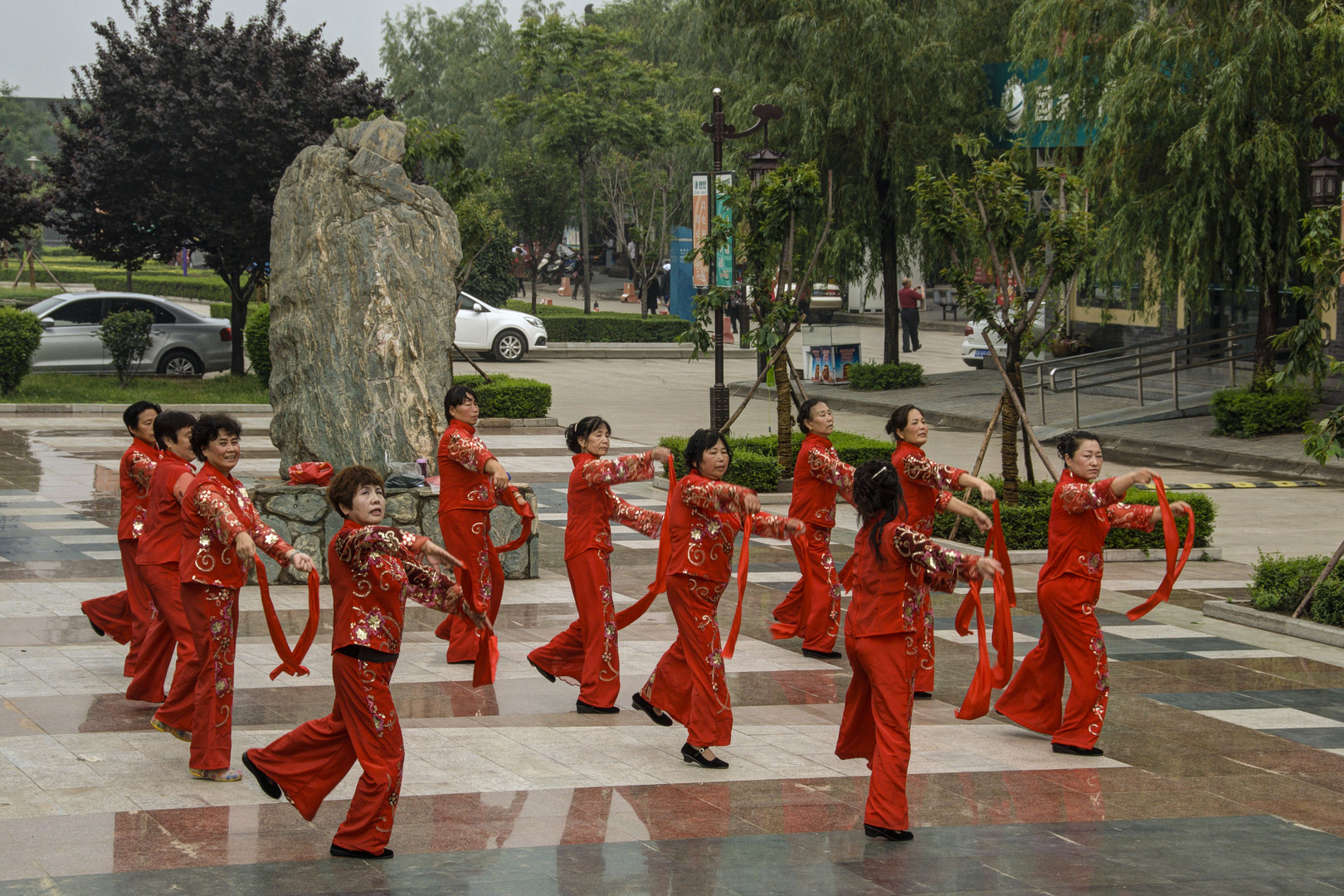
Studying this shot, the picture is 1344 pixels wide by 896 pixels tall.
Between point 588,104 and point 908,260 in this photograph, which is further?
point 588,104

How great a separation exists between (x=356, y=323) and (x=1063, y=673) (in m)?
7.25

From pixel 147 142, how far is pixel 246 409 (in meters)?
6.30

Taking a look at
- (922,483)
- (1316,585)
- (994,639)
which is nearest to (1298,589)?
(1316,585)

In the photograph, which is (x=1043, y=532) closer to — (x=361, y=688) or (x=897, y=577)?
(x=897, y=577)

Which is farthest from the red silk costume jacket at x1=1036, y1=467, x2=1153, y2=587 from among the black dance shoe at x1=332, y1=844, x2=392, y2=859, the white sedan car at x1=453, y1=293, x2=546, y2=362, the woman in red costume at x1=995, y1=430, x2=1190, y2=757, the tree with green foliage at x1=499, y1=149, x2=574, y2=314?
the tree with green foliage at x1=499, y1=149, x2=574, y2=314

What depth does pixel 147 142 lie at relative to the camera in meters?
26.5

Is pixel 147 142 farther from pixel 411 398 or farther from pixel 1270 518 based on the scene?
pixel 1270 518

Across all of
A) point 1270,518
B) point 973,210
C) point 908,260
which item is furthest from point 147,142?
point 1270,518

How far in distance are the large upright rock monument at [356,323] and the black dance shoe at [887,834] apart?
7342 millimetres

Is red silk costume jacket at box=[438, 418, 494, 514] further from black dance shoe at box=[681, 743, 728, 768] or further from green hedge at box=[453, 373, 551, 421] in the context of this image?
green hedge at box=[453, 373, 551, 421]

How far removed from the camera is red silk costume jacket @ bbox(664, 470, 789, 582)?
743 centimetres

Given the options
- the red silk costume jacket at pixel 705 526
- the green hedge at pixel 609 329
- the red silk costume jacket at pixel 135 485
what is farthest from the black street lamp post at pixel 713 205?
the green hedge at pixel 609 329

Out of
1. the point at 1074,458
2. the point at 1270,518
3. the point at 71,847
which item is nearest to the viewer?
the point at 71,847

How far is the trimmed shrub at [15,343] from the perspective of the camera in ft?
76.3
